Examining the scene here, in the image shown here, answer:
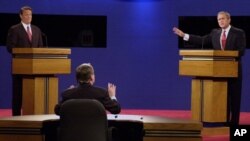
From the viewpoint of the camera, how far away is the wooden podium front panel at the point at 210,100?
7723 mm

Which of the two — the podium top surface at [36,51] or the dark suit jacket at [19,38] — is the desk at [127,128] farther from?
the dark suit jacket at [19,38]

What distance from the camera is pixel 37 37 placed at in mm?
8578

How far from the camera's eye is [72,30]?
1107cm

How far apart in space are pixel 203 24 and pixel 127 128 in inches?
221

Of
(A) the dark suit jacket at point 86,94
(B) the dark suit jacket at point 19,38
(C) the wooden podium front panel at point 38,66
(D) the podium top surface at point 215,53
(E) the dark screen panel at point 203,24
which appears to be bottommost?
(A) the dark suit jacket at point 86,94

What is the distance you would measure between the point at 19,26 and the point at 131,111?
3114mm

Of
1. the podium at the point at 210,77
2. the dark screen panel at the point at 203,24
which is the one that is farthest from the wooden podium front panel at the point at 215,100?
the dark screen panel at the point at 203,24

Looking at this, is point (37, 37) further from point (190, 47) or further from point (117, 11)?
point (190, 47)

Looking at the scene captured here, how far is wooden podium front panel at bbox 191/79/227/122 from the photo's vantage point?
772 centimetres

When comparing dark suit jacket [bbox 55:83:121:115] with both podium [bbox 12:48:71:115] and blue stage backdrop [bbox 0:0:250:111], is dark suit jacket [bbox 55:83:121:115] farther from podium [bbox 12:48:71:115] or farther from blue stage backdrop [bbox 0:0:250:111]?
blue stage backdrop [bbox 0:0:250:111]

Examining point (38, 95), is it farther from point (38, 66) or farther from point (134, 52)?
point (134, 52)

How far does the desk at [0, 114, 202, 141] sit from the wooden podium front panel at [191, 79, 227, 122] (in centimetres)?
229

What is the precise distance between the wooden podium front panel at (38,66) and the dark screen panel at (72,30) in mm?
3105

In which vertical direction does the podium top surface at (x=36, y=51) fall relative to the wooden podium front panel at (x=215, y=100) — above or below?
above
